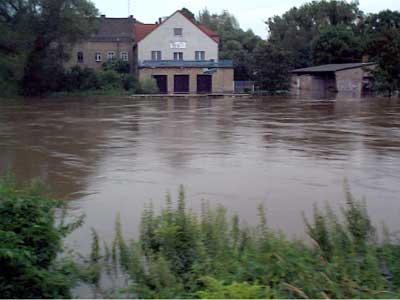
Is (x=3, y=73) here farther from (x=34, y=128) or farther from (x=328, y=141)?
(x=328, y=141)

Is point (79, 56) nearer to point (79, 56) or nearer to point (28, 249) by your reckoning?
point (79, 56)

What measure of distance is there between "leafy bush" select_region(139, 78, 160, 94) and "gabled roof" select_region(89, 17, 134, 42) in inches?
553

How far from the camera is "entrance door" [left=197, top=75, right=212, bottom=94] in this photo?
68.8 metres

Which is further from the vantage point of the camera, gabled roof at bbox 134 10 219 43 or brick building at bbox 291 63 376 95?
gabled roof at bbox 134 10 219 43

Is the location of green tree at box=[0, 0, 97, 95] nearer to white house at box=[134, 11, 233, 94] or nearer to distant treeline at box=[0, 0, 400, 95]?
distant treeline at box=[0, 0, 400, 95]

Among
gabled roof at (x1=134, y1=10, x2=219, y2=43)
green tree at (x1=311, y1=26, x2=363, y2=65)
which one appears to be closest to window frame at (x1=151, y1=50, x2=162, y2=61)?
gabled roof at (x1=134, y1=10, x2=219, y2=43)

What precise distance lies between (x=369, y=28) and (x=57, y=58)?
47.2 meters

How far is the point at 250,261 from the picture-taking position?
6.12m

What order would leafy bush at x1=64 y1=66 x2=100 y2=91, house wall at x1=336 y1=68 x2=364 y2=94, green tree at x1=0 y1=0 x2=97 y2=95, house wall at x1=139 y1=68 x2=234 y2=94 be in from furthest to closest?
house wall at x1=139 y1=68 x2=234 y2=94 → house wall at x1=336 y1=68 x2=364 y2=94 → leafy bush at x1=64 y1=66 x2=100 y2=91 → green tree at x1=0 y1=0 x2=97 y2=95

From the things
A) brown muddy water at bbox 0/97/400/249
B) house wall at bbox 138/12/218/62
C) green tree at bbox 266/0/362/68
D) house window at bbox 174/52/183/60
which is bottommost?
brown muddy water at bbox 0/97/400/249

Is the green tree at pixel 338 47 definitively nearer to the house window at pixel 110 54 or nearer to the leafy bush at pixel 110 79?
the house window at pixel 110 54

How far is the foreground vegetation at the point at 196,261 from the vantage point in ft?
17.9

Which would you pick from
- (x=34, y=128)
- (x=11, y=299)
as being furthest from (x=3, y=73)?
(x=11, y=299)

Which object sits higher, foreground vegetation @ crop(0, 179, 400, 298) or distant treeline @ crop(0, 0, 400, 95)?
distant treeline @ crop(0, 0, 400, 95)
